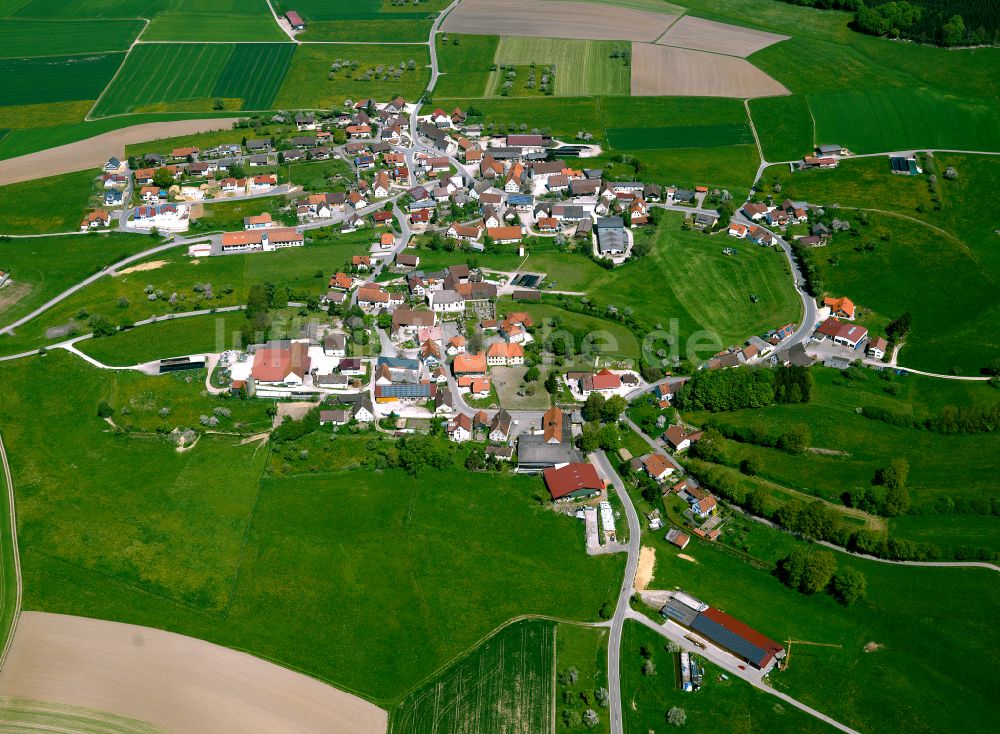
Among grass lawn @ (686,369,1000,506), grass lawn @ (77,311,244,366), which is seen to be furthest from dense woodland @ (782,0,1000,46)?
grass lawn @ (77,311,244,366)

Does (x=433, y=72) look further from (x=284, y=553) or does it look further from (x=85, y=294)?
(x=284, y=553)

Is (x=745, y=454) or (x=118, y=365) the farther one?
(x=118, y=365)

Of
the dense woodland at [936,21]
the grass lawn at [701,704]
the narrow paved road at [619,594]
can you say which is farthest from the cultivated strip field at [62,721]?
the dense woodland at [936,21]

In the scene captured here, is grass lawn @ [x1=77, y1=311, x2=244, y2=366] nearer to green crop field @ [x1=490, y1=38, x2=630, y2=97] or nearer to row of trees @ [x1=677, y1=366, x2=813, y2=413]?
row of trees @ [x1=677, y1=366, x2=813, y2=413]

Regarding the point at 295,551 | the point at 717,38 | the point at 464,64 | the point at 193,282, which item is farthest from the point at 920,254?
the point at 193,282

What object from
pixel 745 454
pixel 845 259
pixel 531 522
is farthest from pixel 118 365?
pixel 845 259

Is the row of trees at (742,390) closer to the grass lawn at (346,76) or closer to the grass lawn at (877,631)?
the grass lawn at (877,631)
